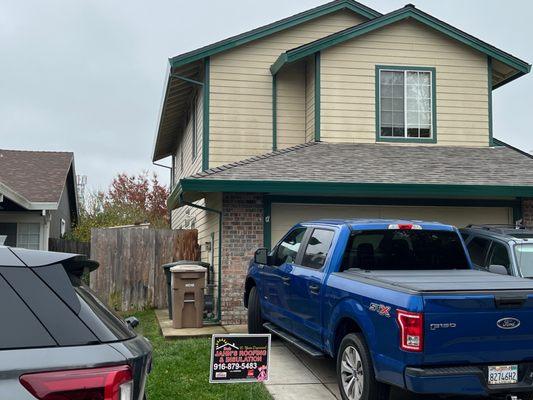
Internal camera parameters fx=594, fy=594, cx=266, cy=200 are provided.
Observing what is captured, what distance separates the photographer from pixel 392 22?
13.5 m

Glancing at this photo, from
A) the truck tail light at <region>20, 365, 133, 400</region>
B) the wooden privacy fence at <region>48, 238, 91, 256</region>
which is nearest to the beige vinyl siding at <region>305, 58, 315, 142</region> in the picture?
the wooden privacy fence at <region>48, 238, 91, 256</region>

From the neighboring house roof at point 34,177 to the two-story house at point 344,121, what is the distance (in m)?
4.99

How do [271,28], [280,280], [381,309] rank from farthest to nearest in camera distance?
[271,28]
[280,280]
[381,309]

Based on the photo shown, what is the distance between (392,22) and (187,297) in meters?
7.74

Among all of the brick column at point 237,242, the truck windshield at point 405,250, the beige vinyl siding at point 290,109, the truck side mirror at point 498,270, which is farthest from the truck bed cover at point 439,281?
the beige vinyl siding at point 290,109

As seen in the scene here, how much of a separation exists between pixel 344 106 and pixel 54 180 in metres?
11.3

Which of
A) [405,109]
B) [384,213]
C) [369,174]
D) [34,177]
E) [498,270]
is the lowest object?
[498,270]

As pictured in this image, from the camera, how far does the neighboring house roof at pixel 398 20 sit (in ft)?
42.6

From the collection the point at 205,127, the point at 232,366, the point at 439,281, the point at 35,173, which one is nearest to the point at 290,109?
the point at 205,127

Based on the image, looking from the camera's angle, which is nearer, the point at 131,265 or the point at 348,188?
the point at 348,188

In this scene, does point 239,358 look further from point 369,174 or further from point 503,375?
point 369,174

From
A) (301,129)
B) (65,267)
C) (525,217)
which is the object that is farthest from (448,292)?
(301,129)

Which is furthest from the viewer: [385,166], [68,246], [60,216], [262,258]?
[60,216]

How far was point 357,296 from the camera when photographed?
18.7 ft
